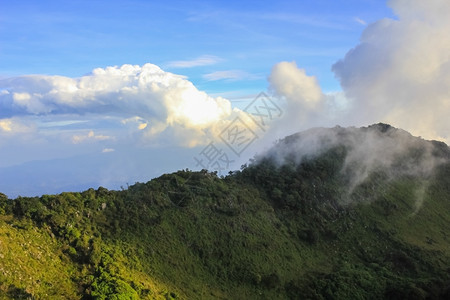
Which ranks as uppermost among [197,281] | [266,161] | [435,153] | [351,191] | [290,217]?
[435,153]

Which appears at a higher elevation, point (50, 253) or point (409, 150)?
point (409, 150)

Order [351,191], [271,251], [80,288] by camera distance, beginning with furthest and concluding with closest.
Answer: [351,191], [271,251], [80,288]

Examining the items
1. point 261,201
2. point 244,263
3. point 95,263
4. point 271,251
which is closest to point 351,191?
point 261,201

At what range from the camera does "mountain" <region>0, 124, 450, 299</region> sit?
3478 cm

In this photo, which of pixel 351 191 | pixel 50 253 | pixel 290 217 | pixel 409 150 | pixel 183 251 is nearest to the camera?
pixel 50 253

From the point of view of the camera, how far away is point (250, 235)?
50312 mm

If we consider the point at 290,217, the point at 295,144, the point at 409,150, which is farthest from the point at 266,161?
the point at 409,150

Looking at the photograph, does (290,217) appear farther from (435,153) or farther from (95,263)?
(435,153)

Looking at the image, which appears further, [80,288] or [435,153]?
[435,153]

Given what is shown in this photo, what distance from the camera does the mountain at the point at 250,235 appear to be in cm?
3478

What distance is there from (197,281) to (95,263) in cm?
1219

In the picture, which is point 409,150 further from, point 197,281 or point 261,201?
point 197,281

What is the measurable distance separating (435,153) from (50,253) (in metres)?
88.6

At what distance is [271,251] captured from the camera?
49312 mm
